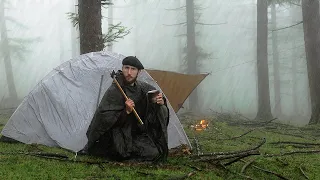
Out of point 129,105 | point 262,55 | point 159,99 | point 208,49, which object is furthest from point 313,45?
point 208,49

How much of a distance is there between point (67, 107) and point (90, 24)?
2.16 meters

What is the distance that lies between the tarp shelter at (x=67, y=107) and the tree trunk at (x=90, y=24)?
3.23 ft

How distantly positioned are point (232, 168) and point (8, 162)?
3030mm

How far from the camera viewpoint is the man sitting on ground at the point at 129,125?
482cm

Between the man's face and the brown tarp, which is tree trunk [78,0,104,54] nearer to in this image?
the brown tarp

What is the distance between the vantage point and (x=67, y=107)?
624 centimetres

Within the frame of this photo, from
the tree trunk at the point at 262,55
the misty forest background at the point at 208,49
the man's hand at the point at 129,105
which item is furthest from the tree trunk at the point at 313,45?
the man's hand at the point at 129,105

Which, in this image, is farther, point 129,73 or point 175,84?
point 175,84

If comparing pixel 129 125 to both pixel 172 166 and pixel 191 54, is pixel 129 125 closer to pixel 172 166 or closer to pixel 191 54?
pixel 172 166

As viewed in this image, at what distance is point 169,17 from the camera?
54.3 meters

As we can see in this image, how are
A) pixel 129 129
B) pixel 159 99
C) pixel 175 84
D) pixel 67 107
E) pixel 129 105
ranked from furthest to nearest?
pixel 175 84
pixel 67 107
pixel 129 129
pixel 159 99
pixel 129 105

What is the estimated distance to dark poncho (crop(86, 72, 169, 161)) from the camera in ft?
15.8

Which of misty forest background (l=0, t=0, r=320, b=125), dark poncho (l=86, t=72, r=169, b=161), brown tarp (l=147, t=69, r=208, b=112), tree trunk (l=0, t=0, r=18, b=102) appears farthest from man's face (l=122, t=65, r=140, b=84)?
tree trunk (l=0, t=0, r=18, b=102)

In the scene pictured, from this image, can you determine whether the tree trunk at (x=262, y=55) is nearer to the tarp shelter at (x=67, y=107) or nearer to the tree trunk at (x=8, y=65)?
the tarp shelter at (x=67, y=107)
